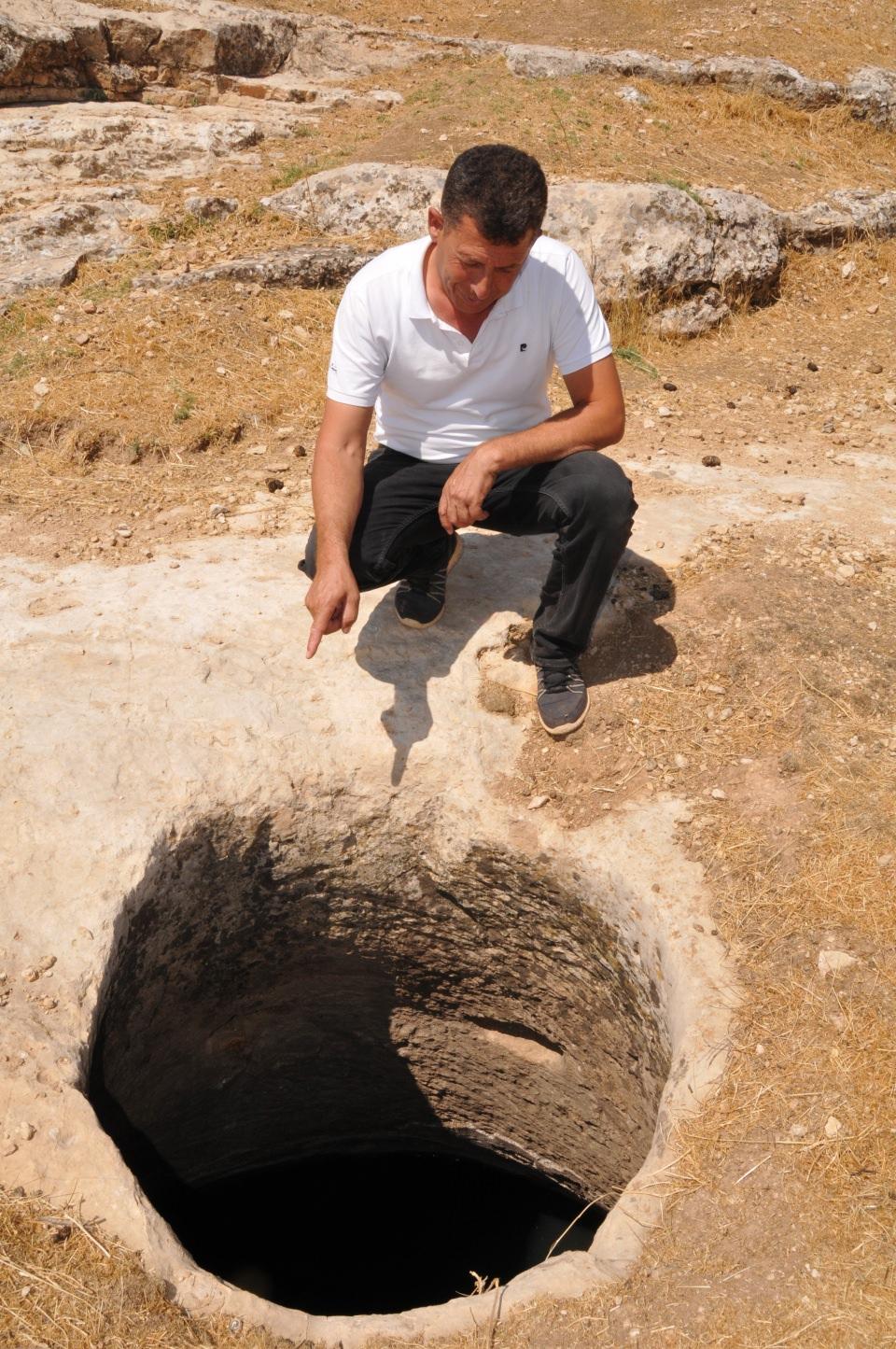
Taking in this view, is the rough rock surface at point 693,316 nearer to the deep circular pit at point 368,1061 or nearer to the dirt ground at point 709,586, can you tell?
the dirt ground at point 709,586

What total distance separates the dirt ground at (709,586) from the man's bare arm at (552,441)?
90 cm

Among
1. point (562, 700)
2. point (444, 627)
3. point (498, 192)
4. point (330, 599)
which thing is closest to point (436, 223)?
point (498, 192)

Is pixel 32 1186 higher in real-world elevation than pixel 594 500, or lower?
lower

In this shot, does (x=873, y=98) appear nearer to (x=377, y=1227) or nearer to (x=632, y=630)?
(x=632, y=630)

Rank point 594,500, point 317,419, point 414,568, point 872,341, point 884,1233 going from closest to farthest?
point 884,1233 → point 594,500 → point 414,568 → point 317,419 → point 872,341

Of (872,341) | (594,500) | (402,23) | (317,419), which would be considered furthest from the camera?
(402,23)

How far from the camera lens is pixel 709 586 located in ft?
14.5

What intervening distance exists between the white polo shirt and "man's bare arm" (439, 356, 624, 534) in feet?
0.24

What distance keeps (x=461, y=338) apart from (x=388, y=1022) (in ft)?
9.20

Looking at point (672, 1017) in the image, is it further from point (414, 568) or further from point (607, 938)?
point (414, 568)

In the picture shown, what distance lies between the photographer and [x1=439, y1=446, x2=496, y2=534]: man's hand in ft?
10.9

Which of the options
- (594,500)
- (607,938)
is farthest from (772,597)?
(607,938)

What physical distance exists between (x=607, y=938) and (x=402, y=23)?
9.44 m

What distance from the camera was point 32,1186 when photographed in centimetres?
264
